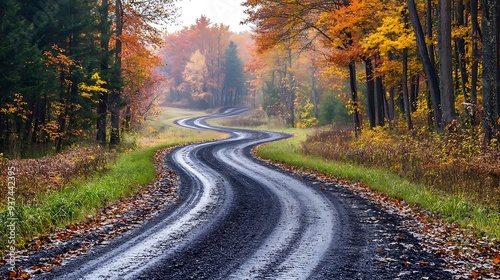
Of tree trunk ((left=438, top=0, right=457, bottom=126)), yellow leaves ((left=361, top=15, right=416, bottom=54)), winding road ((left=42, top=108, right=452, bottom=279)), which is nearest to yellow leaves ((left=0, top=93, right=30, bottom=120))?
winding road ((left=42, top=108, right=452, bottom=279))

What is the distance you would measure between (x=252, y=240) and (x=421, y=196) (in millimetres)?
5585

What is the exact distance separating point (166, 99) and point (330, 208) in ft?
276

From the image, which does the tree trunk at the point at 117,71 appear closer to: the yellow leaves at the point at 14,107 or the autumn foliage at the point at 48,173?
Result: the yellow leaves at the point at 14,107

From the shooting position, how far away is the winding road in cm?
605

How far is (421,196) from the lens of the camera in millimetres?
10914

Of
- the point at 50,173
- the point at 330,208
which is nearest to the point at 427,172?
the point at 330,208

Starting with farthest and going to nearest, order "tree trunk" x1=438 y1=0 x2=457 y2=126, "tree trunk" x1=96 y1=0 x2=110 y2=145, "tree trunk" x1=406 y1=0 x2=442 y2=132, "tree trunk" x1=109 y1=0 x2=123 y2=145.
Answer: "tree trunk" x1=109 y1=0 x2=123 y2=145
"tree trunk" x1=96 y1=0 x2=110 y2=145
"tree trunk" x1=406 y1=0 x2=442 y2=132
"tree trunk" x1=438 y1=0 x2=457 y2=126

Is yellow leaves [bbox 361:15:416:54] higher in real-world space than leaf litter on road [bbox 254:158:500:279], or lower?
higher

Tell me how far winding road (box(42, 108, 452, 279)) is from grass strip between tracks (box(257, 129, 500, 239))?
1.29m

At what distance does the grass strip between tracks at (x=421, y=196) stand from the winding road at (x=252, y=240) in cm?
129

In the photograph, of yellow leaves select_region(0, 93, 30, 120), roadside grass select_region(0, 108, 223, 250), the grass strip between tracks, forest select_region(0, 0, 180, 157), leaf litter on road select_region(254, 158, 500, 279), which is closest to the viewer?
leaf litter on road select_region(254, 158, 500, 279)

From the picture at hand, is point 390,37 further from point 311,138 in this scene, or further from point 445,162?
point 311,138

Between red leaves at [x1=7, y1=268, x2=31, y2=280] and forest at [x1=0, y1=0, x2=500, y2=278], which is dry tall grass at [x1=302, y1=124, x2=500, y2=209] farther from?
red leaves at [x1=7, y1=268, x2=31, y2=280]

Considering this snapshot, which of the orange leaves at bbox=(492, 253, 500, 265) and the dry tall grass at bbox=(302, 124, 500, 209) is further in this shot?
the dry tall grass at bbox=(302, 124, 500, 209)
